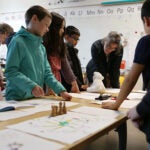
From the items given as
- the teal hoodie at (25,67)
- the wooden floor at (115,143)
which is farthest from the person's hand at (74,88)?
the wooden floor at (115,143)

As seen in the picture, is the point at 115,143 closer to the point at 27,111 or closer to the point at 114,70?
the point at 114,70

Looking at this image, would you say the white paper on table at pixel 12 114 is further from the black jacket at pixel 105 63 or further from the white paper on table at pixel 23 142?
the black jacket at pixel 105 63

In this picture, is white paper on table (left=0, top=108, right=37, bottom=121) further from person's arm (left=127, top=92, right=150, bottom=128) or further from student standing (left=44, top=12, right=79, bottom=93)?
student standing (left=44, top=12, right=79, bottom=93)

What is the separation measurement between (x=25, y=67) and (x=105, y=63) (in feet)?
3.91

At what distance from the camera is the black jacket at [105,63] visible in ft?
8.15

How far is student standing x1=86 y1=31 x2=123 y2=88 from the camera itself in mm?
2449

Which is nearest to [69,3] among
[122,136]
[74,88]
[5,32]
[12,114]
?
[5,32]

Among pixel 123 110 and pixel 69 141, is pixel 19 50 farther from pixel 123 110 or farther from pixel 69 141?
pixel 69 141

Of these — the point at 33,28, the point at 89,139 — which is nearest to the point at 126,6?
the point at 33,28

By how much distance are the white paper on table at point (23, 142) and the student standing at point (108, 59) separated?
67.1 inches

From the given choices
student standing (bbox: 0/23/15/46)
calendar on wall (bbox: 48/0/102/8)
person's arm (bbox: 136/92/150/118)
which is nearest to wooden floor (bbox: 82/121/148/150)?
person's arm (bbox: 136/92/150/118)

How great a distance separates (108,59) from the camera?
255cm

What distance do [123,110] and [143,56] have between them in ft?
1.42

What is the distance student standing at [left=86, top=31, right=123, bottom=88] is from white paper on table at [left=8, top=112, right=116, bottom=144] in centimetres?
137
